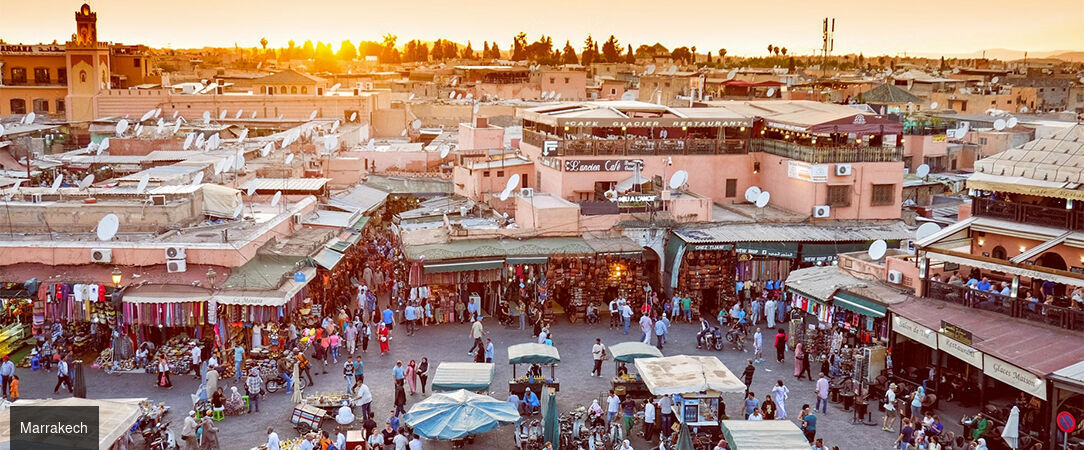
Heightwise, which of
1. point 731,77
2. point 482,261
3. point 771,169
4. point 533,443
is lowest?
point 533,443

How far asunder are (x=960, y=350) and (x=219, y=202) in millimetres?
18006

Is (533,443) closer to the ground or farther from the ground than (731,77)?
closer to the ground

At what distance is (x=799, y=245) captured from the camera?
1065 inches

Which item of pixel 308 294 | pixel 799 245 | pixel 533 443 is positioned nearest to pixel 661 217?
pixel 799 245

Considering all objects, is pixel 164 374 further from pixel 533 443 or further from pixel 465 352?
pixel 533 443

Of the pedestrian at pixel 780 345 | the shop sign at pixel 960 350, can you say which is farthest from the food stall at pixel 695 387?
the pedestrian at pixel 780 345

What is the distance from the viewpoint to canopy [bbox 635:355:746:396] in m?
17.4

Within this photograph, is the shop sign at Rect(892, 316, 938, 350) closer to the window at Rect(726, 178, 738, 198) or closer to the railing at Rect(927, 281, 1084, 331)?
the railing at Rect(927, 281, 1084, 331)

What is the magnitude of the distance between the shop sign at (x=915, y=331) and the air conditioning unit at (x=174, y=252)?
51.2ft

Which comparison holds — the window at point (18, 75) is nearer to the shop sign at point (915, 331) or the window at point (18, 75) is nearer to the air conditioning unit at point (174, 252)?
the air conditioning unit at point (174, 252)

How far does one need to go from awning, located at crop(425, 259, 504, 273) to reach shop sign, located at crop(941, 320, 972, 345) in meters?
11.3

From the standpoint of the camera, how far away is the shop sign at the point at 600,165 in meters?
30.1

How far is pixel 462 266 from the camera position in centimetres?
2539

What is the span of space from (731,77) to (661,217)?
33.6 m
